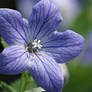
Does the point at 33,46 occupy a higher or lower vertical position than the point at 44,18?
lower

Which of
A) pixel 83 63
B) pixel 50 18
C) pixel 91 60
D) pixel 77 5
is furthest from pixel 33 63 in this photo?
pixel 77 5

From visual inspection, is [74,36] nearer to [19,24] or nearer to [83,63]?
[19,24]

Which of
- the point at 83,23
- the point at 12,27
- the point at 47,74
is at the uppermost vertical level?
the point at 12,27

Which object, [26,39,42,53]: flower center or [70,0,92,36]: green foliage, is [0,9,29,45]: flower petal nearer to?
[26,39,42,53]: flower center

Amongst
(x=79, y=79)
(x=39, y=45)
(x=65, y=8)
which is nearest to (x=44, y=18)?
(x=39, y=45)

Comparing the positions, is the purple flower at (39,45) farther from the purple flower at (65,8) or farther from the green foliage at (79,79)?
the purple flower at (65,8)

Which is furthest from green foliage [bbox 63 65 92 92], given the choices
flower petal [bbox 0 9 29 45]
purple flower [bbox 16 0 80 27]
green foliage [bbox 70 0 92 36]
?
flower petal [bbox 0 9 29 45]

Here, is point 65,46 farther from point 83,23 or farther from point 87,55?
point 87,55
